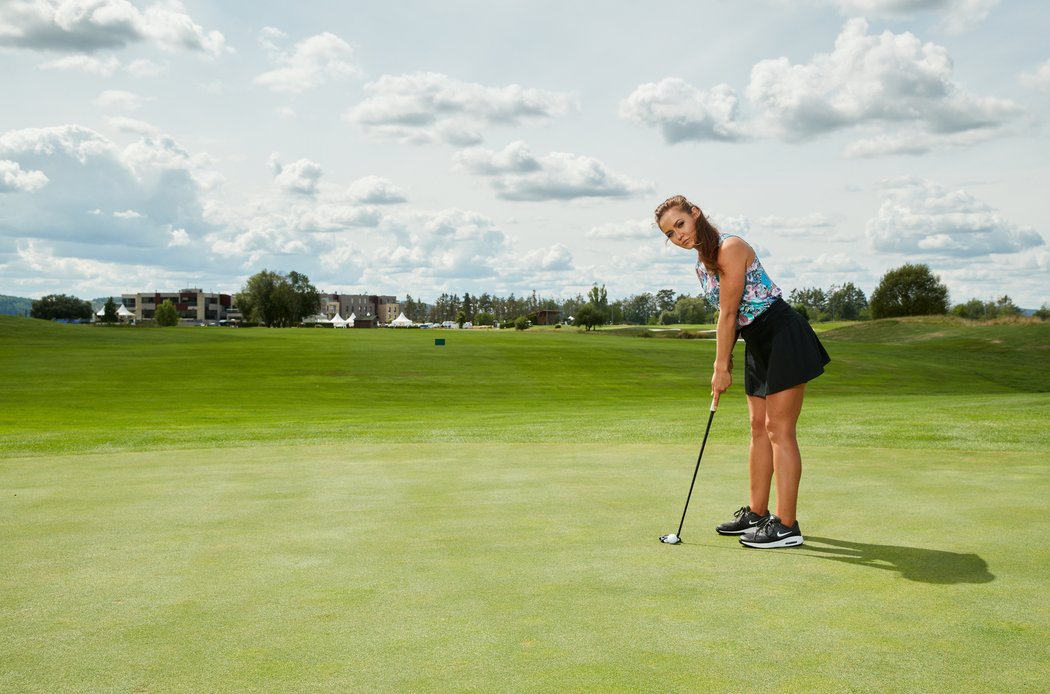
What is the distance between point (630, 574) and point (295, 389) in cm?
3321

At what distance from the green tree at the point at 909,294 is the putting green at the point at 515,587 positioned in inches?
4173

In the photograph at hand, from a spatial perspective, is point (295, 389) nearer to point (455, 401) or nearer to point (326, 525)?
point (455, 401)

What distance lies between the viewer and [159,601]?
169 inches

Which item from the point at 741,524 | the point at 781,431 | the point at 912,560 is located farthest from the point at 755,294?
the point at 912,560

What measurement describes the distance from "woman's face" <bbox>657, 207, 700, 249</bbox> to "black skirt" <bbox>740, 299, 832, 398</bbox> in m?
0.71

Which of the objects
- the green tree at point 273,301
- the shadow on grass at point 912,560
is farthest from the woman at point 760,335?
Answer: the green tree at point 273,301

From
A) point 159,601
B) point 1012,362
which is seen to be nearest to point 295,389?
point 159,601

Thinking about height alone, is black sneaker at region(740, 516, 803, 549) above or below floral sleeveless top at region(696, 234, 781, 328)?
below

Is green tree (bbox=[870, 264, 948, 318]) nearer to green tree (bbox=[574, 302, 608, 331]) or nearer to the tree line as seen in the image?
the tree line

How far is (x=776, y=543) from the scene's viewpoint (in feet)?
18.0

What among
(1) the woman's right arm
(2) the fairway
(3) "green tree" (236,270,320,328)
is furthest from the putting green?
(3) "green tree" (236,270,320,328)

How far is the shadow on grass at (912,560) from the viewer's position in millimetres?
4609

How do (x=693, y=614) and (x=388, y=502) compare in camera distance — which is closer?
(x=693, y=614)

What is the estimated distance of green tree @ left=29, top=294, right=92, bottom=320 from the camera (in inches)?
7052
